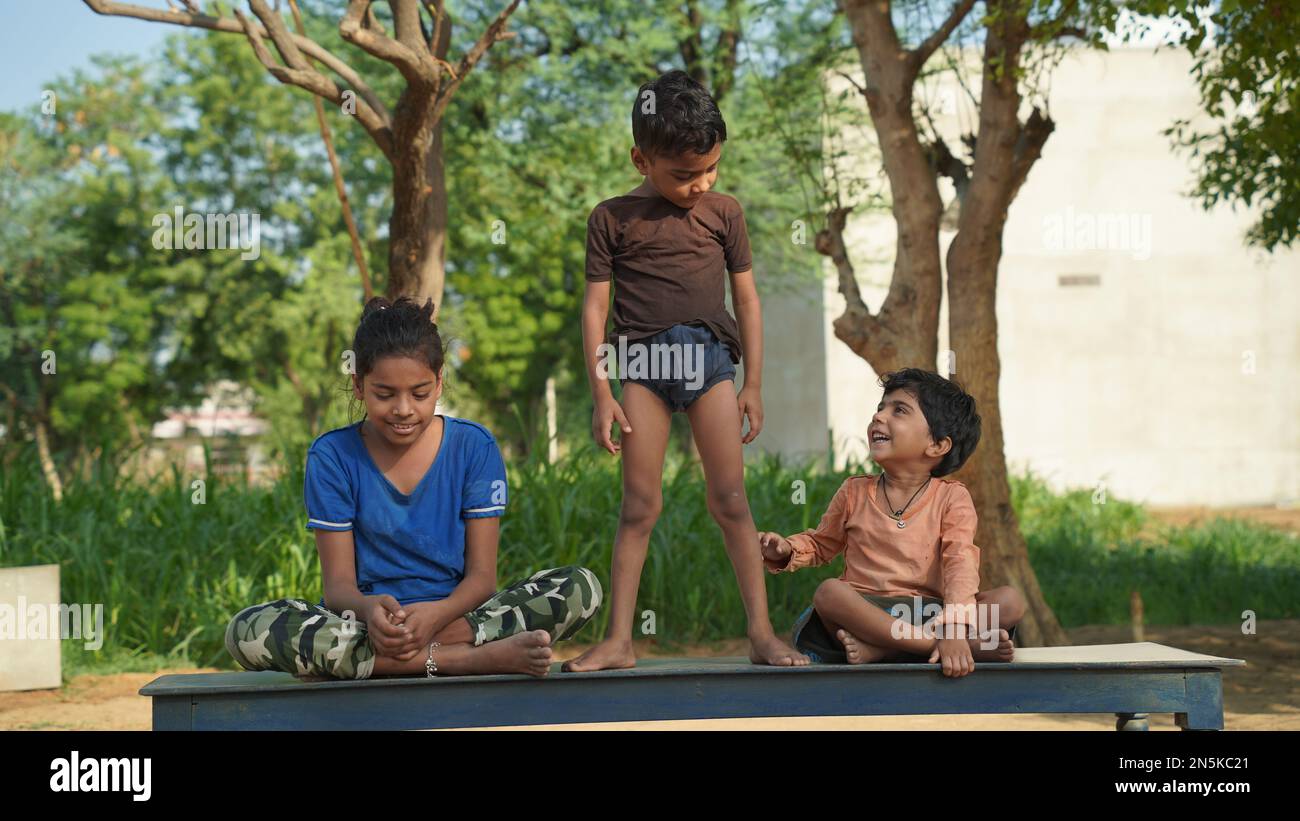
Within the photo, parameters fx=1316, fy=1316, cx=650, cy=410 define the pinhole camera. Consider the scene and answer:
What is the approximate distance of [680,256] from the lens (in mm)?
4238

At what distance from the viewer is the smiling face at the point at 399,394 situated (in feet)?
12.4

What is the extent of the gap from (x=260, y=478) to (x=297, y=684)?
20.1ft

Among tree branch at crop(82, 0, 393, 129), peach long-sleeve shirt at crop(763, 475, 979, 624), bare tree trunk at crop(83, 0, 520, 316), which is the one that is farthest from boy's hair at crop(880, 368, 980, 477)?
tree branch at crop(82, 0, 393, 129)

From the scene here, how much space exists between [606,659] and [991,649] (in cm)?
115

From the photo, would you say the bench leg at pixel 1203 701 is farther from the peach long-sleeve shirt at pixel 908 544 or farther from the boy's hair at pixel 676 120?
the boy's hair at pixel 676 120

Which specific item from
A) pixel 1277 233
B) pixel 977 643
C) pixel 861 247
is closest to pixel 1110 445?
pixel 861 247

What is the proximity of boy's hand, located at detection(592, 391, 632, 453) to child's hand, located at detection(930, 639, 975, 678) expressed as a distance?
117 centimetres

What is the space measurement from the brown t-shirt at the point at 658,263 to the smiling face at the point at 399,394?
0.68 meters

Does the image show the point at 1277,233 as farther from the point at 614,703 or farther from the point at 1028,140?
the point at 614,703

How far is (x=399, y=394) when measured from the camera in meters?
Answer: 3.81

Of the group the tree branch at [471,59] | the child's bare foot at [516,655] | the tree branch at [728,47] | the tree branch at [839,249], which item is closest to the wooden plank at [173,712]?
the child's bare foot at [516,655]

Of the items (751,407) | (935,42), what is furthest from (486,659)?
(935,42)

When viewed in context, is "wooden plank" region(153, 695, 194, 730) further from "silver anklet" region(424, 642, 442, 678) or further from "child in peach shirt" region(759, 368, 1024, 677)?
"child in peach shirt" region(759, 368, 1024, 677)

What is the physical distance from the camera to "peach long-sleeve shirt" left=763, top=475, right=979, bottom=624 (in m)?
4.00
